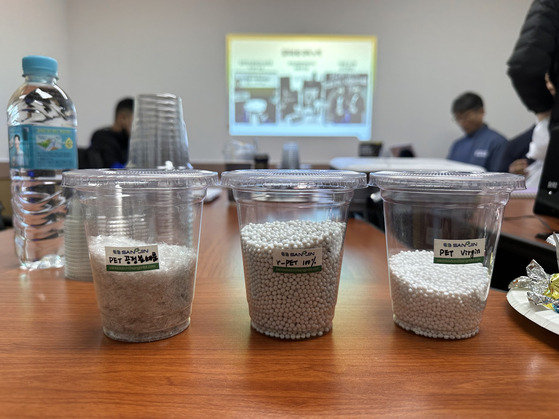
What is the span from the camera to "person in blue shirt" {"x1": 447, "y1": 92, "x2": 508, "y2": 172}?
3.30m

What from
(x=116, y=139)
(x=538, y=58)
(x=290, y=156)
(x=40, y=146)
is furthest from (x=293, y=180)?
(x=116, y=139)

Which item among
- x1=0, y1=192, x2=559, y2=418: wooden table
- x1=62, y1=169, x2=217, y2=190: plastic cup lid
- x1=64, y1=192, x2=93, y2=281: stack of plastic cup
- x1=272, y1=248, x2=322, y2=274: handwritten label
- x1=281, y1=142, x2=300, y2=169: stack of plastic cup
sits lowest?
x1=0, y1=192, x2=559, y2=418: wooden table

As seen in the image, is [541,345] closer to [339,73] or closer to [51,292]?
[51,292]

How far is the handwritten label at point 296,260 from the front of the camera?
47 centimetres

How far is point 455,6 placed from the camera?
140 inches

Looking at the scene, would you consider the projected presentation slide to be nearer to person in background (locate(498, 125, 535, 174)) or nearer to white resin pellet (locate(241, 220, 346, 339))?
person in background (locate(498, 125, 535, 174))

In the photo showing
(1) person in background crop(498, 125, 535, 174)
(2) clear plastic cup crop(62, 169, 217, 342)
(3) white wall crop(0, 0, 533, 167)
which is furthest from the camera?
(3) white wall crop(0, 0, 533, 167)

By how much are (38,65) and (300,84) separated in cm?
305

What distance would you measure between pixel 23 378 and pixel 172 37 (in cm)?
365

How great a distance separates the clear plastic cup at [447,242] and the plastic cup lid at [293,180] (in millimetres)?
57

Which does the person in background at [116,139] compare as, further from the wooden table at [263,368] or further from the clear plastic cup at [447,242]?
the clear plastic cup at [447,242]

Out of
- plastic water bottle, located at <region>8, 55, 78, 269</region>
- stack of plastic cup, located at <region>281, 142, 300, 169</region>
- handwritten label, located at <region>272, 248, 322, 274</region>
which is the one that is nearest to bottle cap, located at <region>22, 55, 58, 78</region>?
plastic water bottle, located at <region>8, 55, 78, 269</region>

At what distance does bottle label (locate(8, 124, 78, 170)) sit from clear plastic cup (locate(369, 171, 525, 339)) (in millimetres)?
582

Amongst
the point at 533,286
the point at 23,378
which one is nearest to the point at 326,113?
the point at 533,286
